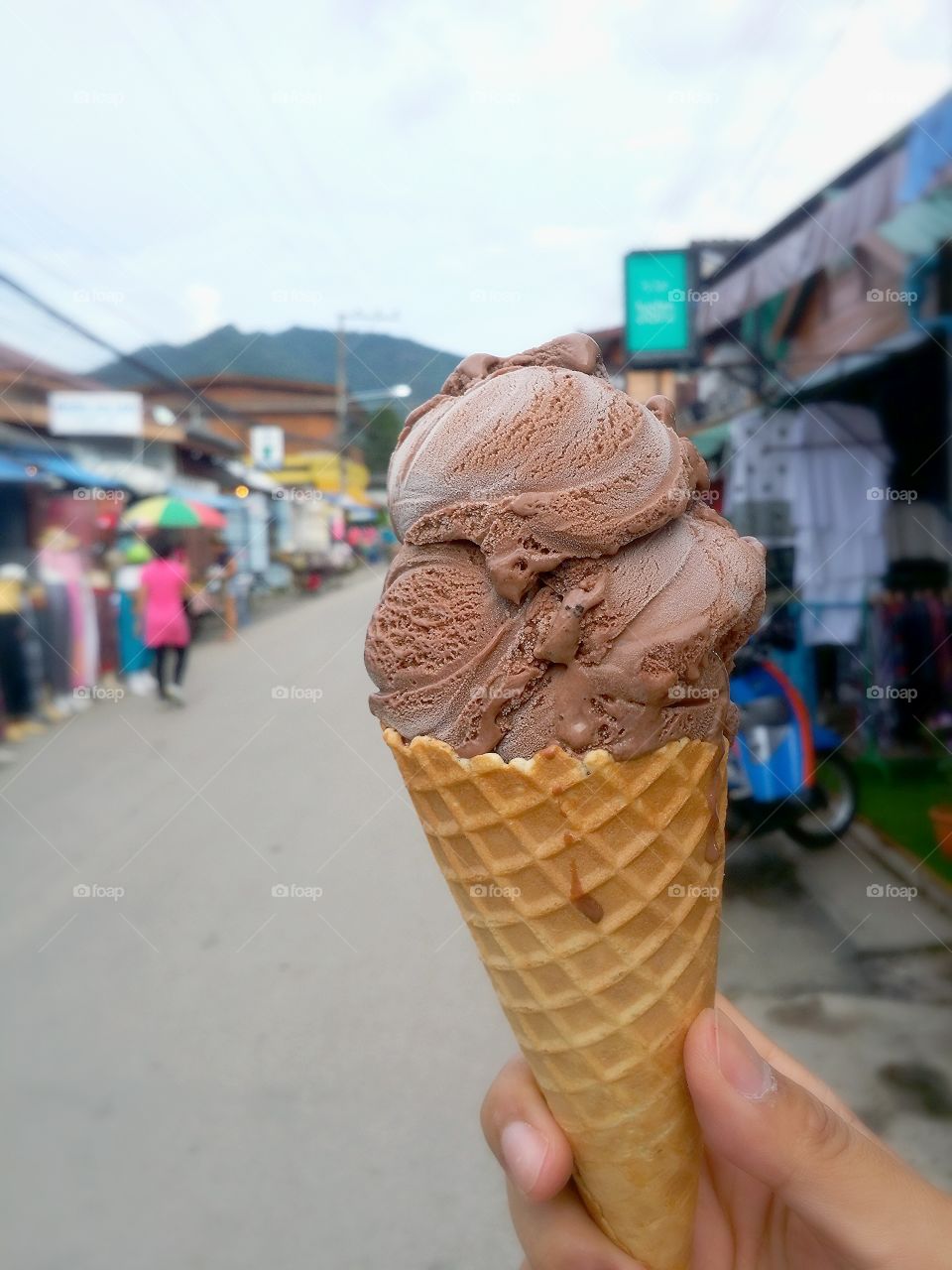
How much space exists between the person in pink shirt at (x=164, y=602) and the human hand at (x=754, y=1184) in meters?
2.69

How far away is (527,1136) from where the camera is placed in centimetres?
143

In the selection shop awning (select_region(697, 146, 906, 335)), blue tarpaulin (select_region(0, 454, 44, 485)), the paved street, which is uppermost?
shop awning (select_region(697, 146, 906, 335))

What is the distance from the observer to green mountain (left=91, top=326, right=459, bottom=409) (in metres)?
2.57

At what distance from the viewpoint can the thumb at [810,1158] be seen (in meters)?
1.12

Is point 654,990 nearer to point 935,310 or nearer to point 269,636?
point 269,636

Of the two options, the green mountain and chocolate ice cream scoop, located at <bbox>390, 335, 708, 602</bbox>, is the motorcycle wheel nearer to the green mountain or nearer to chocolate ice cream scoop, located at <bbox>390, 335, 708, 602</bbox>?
the green mountain

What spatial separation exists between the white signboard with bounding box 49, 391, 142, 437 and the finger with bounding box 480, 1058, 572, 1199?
296cm

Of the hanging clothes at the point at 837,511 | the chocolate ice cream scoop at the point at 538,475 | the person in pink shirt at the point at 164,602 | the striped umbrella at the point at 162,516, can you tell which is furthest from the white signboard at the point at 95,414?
the hanging clothes at the point at 837,511

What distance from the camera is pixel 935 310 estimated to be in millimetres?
3377

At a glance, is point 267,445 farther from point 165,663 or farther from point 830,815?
point 830,815

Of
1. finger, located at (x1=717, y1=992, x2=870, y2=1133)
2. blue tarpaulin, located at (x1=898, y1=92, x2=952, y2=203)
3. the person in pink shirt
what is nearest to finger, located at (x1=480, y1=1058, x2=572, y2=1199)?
finger, located at (x1=717, y1=992, x2=870, y2=1133)

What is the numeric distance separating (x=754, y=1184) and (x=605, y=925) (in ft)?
2.45

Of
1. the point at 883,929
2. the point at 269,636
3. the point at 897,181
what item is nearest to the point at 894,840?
the point at 883,929

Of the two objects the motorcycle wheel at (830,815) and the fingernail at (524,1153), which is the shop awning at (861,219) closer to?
the motorcycle wheel at (830,815)
